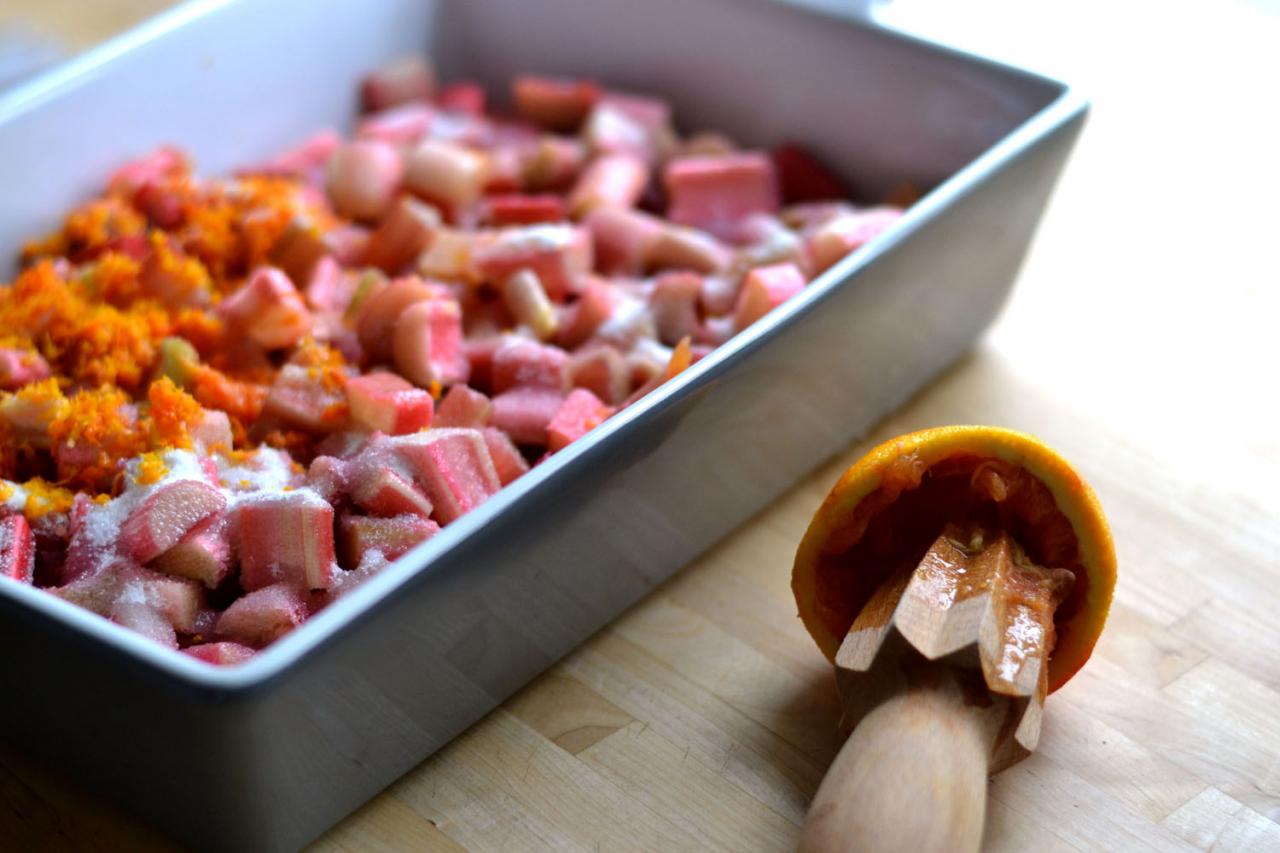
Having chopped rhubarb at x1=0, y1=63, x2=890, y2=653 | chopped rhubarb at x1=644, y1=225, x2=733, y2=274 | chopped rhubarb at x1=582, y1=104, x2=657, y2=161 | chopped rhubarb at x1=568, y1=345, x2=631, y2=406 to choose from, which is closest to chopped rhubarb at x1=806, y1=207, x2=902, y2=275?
chopped rhubarb at x1=0, y1=63, x2=890, y2=653

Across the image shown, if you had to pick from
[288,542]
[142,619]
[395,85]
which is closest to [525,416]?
[288,542]

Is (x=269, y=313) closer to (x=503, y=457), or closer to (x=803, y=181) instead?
(x=503, y=457)

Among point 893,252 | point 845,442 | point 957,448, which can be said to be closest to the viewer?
point 957,448

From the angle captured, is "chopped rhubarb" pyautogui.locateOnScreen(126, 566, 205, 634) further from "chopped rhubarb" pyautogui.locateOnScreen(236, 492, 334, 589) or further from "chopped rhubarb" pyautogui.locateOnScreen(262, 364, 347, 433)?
"chopped rhubarb" pyautogui.locateOnScreen(262, 364, 347, 433)

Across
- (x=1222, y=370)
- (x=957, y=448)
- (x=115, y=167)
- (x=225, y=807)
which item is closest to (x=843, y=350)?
(x=957, y=448)

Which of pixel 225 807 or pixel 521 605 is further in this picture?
pixel 521 605

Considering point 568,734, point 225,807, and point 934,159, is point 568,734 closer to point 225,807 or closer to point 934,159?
point 225,807

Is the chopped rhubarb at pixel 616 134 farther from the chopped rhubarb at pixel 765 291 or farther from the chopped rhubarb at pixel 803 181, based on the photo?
the chopped rhubarb at pixel 765 291
